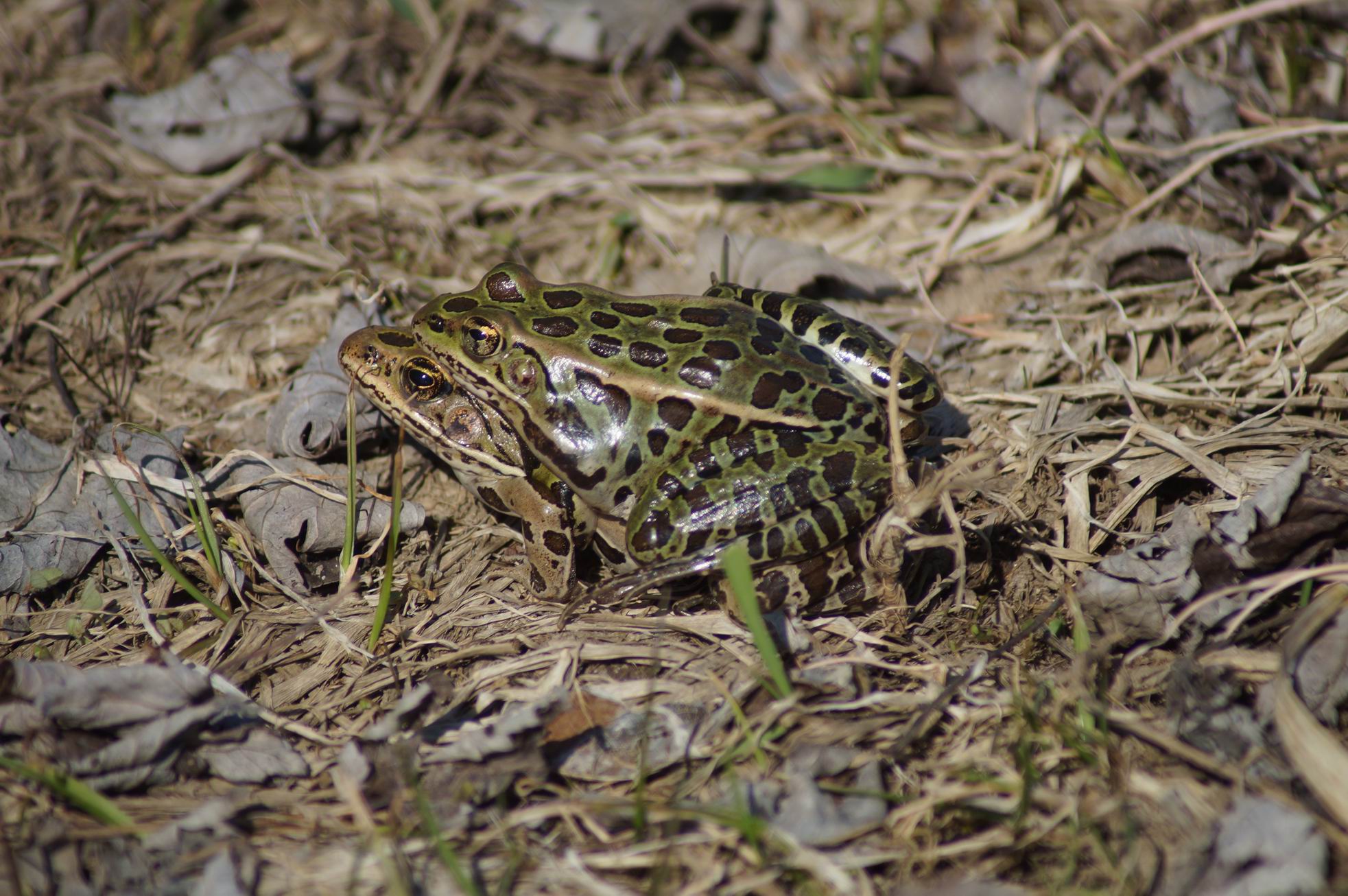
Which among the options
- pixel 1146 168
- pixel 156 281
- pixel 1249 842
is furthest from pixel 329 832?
pixel 1146 168

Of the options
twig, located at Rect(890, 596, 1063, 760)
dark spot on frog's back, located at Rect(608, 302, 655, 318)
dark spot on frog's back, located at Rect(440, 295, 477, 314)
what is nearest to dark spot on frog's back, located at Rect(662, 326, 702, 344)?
dark spot on frog's back, located at Rect(608, 302, 655, 318)

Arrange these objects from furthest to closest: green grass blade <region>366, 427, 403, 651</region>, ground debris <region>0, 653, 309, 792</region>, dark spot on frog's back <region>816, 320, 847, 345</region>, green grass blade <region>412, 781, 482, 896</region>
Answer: dark spot on frog's back <region>816, 320, 847, 345</region>
green grass blade <region>366, 427, 403, 651</region>
ground debris <region>0, 653, 309, 792</region>
green grass blade <region>412, 781, 482, 896</region>

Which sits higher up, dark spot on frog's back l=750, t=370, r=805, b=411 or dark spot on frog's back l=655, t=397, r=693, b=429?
dark spot on frog's back l=750, t=370, r=805, b=411

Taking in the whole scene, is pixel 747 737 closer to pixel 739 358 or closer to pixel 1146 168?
pixel 739 358

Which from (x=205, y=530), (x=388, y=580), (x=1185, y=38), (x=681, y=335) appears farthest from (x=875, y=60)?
(x=205, y=530)

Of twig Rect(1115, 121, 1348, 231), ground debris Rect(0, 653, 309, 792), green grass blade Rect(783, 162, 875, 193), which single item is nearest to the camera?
ground debris Rect(0, 653, 309, 792)

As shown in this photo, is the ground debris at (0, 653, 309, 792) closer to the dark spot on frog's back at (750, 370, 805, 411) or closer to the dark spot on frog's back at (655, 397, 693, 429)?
the dark spot on frog's back at (655, 397, 693, 429)
